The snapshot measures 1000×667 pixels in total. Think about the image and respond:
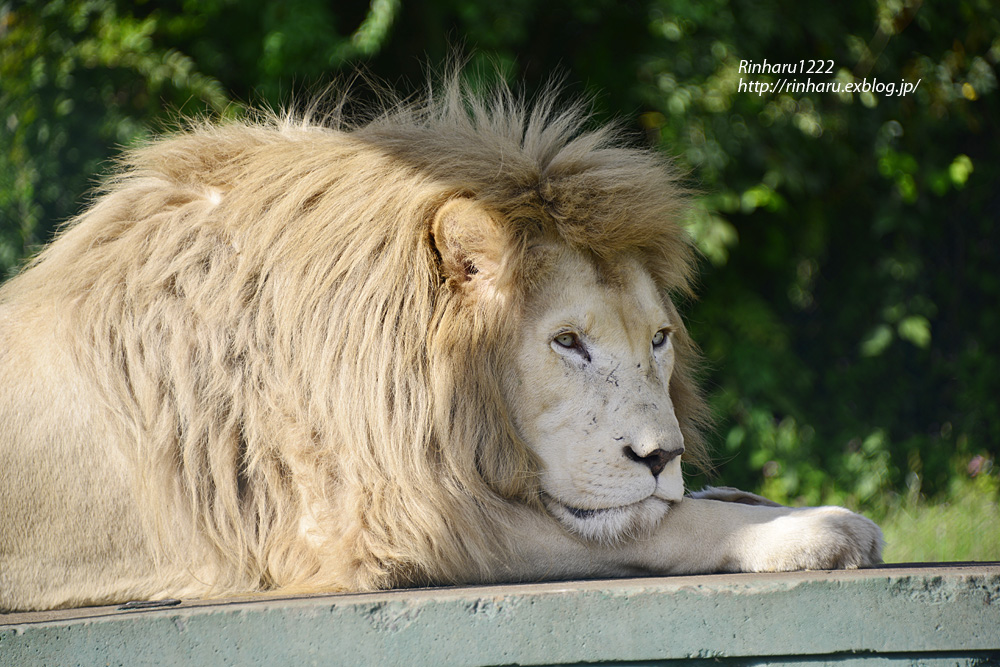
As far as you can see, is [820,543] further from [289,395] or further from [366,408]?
[289,395]

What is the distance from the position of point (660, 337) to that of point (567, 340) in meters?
0.31

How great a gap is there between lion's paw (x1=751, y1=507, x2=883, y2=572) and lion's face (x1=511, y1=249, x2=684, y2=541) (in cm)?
23

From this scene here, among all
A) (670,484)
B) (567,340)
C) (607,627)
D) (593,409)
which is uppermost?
(567,340)

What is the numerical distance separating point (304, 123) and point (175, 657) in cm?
142

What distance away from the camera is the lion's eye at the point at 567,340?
2.14m

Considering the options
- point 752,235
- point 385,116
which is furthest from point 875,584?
point 752,235

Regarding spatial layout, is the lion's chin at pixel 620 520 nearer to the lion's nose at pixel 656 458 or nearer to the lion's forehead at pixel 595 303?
the lion's nose at pixel 656 458

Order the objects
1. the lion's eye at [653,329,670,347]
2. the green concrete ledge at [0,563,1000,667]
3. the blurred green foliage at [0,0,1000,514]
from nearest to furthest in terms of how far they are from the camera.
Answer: the green concrete ledge at [0,563,1000,667], the lion's eye at [653,329,670,347], the blurred green foliage at [0,0,1000,514]

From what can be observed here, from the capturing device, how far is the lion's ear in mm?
2131

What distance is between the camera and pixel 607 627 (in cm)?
177

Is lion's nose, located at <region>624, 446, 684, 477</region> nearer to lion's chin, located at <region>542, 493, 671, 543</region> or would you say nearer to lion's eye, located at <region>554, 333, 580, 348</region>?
lion's chin, located at <region>542, 493, 671, 543</region>

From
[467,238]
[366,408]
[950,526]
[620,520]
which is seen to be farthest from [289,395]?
[950,526]

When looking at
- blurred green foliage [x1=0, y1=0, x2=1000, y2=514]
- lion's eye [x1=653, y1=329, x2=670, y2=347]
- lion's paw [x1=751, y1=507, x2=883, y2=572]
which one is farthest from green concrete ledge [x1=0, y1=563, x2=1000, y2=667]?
blurred green foliage [x1=0, y1=0, x2=1000, y2=514]

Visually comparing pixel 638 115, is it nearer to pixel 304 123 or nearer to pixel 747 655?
pixel 304 123
